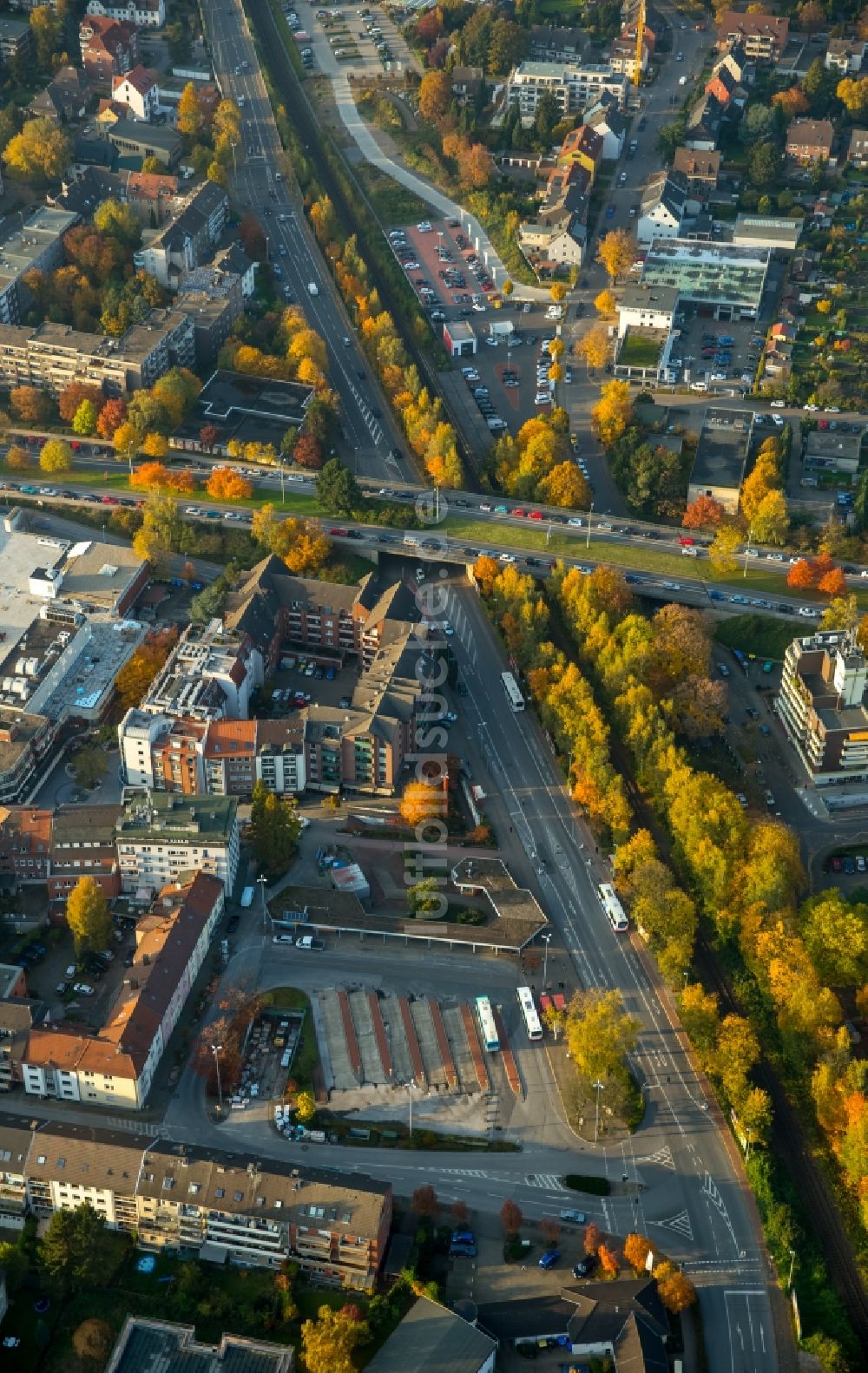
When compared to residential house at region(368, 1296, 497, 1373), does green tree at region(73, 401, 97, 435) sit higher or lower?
higher

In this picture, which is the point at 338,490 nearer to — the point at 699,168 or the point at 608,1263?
the point at 608,1263

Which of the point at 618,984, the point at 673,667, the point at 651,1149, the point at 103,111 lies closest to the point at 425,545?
the point at 673,667

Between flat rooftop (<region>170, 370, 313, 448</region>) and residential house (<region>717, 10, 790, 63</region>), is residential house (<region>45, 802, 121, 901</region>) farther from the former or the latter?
residential house (<region>717, 10, 790, 63</region>)

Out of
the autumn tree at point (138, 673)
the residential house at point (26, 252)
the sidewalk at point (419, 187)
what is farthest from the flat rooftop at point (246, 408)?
the sidewalk at point (419, 187)

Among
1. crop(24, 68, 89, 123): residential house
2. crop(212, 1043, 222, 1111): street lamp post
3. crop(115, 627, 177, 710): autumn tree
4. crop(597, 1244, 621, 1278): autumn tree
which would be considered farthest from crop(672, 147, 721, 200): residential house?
crop(597, 1244, 621, 1278): autumn tree

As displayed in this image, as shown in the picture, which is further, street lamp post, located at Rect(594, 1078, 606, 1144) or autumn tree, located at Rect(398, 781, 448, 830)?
autumn tree, located at Rect(398, 781, 448, 830)

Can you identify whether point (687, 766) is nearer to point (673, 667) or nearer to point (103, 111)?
point (673, 667)
